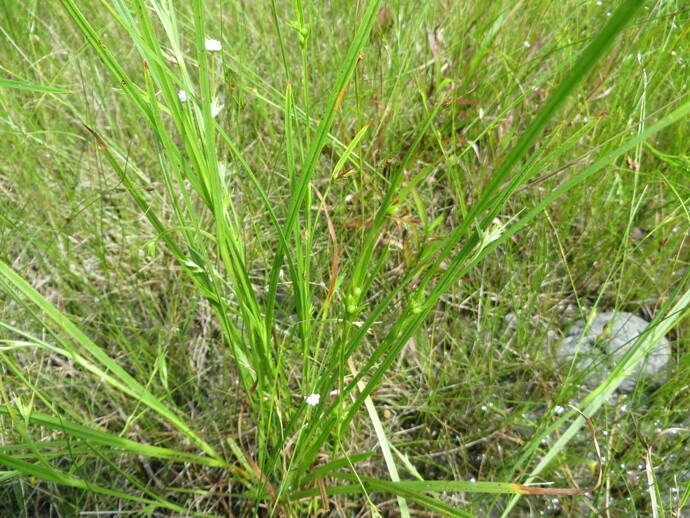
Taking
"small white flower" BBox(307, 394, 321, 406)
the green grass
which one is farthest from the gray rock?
"small white flower" BBox(307, 394, 321, 406)

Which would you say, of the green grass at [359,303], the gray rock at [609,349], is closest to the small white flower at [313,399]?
the green grass at [359,303]

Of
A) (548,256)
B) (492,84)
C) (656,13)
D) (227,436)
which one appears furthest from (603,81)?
(227,436)

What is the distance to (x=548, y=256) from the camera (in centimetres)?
127

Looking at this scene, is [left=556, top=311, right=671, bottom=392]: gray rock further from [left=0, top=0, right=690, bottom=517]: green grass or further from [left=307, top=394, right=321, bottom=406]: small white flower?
[left=307, top=394, right=321, bottom=406]: small white flower

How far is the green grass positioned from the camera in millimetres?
916

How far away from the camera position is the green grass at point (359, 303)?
0.92 m

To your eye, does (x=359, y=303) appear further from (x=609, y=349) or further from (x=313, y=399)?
(x=609, y=349)

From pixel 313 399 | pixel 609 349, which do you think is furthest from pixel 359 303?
pixel 609 349

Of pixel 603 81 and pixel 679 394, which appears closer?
pixel 679 394

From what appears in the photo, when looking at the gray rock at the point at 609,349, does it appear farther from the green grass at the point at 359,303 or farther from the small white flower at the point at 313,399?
the small white flower at the point at 313,399

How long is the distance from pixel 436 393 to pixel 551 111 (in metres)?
0.81

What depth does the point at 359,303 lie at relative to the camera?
87cm

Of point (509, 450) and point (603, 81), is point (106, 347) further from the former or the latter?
point (603, 81)

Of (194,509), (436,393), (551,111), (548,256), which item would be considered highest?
(551,111)
